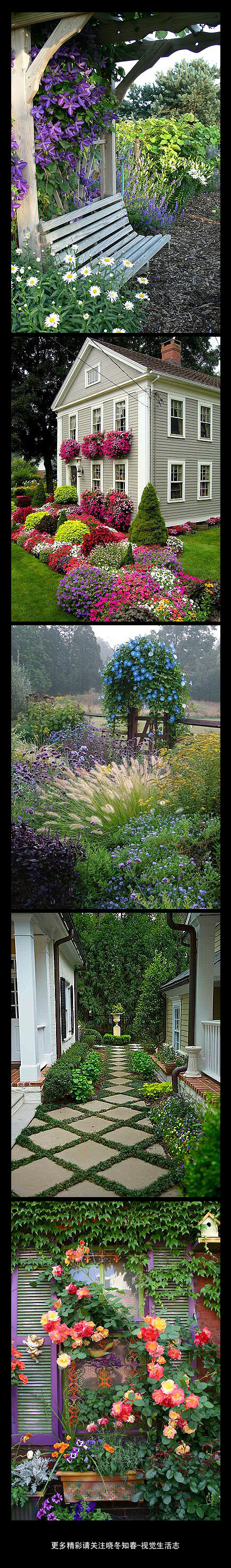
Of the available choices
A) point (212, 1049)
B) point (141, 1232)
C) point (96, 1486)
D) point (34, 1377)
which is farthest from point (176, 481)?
point (96, 1486)

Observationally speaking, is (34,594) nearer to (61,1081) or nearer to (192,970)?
(192,970)

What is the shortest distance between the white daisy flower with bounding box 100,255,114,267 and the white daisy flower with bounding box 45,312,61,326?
0.42 m

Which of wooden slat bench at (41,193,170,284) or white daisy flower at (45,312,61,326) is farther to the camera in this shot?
wooden slat bench at (41,193,170,284)

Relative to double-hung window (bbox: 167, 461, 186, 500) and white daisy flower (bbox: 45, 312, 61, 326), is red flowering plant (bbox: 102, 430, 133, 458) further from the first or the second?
white daisy flower (bbox: 45, 312, 61, 326)

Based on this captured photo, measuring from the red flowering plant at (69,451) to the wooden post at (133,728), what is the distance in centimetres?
138

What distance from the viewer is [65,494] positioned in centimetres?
426

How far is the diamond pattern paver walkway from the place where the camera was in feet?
13.2

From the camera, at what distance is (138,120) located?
4293 mm

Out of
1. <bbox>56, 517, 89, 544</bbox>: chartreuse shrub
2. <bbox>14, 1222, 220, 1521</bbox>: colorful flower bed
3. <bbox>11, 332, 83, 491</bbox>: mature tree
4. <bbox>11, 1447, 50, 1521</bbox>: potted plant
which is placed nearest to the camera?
<bbox>14, 1222, 220, 1521</bbox>: colorful flower bed

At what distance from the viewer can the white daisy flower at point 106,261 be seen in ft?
13.8

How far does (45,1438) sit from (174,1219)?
1310mm

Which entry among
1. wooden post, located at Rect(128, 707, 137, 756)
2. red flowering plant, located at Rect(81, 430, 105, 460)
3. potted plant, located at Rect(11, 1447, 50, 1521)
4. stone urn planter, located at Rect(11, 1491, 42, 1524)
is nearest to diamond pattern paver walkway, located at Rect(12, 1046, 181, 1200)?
potted plant, located at Rect(11, 1447, 50, 1521)
